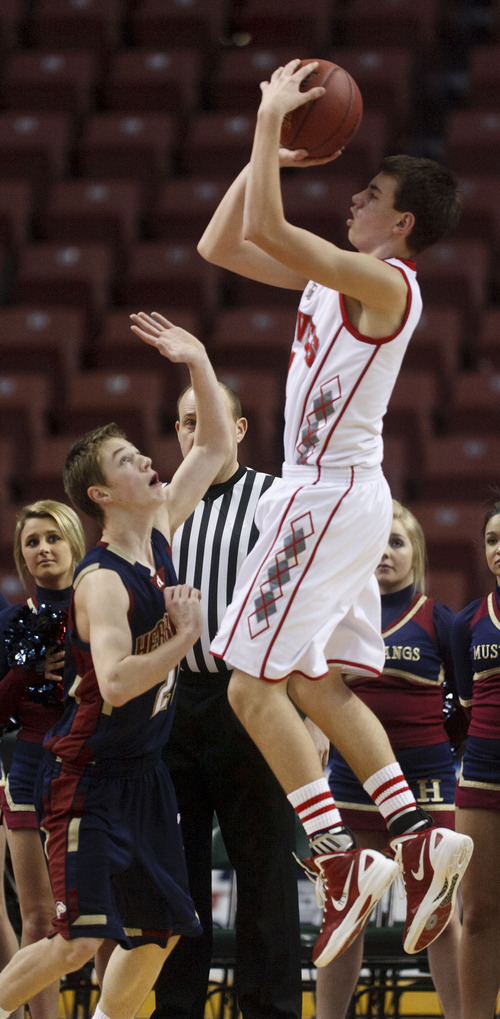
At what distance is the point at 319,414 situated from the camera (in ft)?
10.2

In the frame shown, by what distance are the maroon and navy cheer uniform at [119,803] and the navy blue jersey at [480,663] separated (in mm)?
1198

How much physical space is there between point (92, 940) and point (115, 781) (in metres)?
0.38

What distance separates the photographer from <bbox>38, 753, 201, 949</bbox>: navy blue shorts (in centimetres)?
316

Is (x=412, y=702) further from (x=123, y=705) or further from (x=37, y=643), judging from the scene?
(x=123, y=705)

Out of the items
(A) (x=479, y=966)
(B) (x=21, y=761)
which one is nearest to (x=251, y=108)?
(B) (x=21, y=761)

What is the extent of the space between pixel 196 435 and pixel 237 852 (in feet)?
3.89

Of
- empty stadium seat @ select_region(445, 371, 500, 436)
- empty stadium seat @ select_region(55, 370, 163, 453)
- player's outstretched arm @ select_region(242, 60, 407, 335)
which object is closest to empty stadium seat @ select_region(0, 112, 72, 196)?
empty stadium seat @ select_region(55, 370, 163, 453)

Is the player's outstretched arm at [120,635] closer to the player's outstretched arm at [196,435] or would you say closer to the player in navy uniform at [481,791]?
the player's outstretched arm at [196,435]

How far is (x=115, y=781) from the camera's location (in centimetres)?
330

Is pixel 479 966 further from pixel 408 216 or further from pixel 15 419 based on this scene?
pixel 15 419

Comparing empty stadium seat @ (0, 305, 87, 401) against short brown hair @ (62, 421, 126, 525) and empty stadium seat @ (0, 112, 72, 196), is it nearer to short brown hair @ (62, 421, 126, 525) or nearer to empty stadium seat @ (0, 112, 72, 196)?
empty stadium seat @ (0, 112, 72, 196)

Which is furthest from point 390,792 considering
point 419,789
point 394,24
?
point 394,24

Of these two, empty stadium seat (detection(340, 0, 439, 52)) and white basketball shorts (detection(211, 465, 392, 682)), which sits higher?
empty stadium seat (detection(340, 0, 439, 52))

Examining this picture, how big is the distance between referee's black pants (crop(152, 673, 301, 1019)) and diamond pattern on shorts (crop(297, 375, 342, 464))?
0.94 meters
